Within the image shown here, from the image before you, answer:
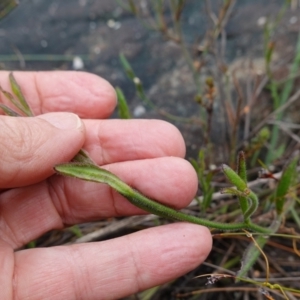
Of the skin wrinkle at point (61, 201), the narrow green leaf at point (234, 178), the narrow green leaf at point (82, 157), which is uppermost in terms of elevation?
the narrow green leaf at point (234, 178)

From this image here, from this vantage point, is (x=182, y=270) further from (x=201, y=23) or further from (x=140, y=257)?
(x=201, y=23)

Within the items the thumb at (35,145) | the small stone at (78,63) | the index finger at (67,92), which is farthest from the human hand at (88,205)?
the small stone at (78,63)

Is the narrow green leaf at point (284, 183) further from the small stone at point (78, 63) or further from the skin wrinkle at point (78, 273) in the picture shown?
the small stone at point (78, 63)

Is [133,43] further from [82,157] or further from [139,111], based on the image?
[82,157]

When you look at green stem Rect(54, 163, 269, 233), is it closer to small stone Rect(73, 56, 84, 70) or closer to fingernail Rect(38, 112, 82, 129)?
fingernail Rect(38, 112, 82, 129)

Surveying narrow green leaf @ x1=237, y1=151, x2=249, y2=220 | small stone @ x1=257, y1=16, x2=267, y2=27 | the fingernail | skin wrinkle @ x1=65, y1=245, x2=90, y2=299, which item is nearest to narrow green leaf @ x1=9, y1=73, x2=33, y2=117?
the fingernail

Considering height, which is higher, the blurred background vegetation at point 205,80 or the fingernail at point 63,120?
the fingernail at point 63,120
